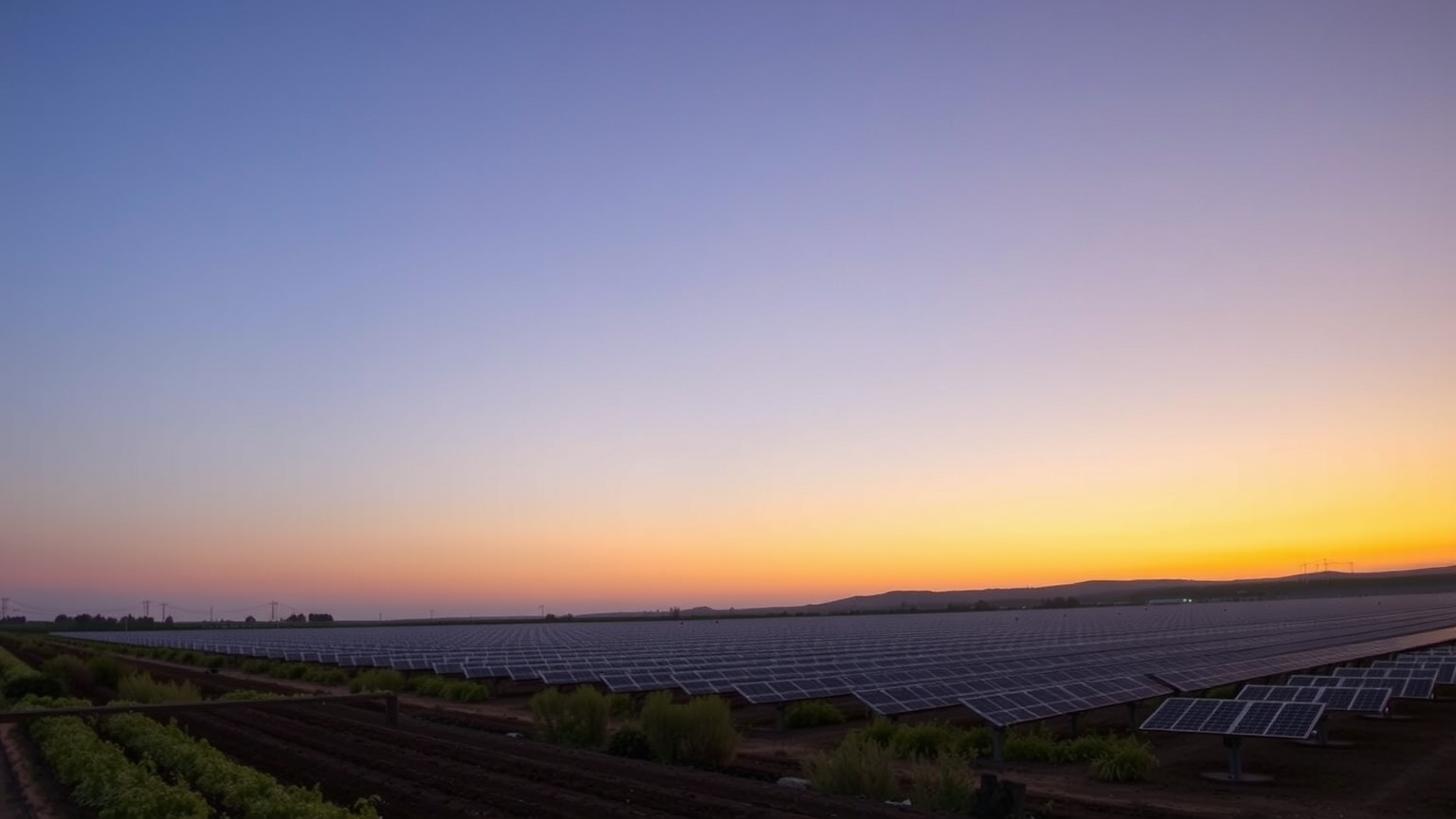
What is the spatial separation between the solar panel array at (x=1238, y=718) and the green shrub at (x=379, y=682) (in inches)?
931

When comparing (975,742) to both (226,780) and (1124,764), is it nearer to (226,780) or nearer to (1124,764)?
(1124,764)

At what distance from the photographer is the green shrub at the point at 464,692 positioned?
31172 mm

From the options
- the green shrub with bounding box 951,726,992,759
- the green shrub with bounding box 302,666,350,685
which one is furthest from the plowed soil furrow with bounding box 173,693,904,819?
the green shrub with bounding box 302,666,350,685

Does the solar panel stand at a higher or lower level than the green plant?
lower

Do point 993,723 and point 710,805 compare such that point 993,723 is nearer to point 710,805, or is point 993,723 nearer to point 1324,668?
point 710,805

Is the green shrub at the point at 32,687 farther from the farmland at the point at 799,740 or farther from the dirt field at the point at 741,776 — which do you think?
the dirt field at the point at 741,776

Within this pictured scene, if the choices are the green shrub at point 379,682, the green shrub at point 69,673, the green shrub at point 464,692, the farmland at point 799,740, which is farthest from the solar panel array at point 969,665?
the green shrub at point 69,673

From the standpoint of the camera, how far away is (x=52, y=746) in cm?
1719

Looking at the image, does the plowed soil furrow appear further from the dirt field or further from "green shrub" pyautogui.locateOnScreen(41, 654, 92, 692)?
"green shrub" pyautogui.locateOnScreen(41, 654, 92, 692)

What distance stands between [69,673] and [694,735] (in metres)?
27.5

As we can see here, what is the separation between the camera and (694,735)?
1725cm

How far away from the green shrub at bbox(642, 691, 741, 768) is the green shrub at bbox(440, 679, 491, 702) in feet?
48.5

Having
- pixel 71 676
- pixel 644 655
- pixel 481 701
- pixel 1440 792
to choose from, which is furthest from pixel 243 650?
pixel 1440 792

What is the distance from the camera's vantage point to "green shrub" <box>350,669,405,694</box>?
32.7 meters
